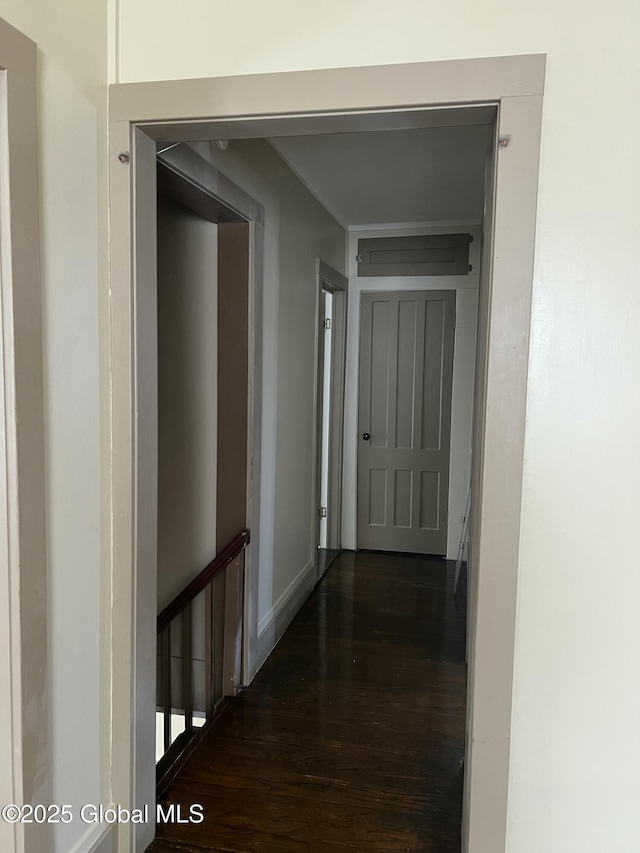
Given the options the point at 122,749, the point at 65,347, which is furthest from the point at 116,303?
the point at 122,749

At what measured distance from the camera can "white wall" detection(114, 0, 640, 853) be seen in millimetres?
1435

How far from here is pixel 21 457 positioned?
1380 millimetres

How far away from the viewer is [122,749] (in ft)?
5.93

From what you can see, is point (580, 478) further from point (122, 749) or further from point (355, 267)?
point (355, 267)

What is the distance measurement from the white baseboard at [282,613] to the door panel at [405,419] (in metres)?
1.13

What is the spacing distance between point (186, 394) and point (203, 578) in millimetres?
843

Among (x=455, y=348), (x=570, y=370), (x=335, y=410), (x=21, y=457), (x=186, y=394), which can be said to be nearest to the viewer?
(x=21, y=457)

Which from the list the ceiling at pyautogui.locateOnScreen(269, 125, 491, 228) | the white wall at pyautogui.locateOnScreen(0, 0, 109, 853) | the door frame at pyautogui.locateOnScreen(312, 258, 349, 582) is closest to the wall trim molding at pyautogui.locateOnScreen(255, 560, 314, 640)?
the door frame at pyautogui.locateOnScreen(312, 258, 349, 582)

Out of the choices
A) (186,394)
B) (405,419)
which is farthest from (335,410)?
(186,394)

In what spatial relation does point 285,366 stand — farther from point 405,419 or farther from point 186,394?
point 405,419

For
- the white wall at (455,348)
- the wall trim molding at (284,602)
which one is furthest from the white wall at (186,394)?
the white wall at (455,348)

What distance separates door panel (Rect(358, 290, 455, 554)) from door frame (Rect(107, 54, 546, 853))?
130 inches

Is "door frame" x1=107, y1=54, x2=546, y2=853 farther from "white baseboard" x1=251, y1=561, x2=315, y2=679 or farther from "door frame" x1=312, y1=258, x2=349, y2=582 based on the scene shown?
"door frame" x1=312, y1=258, x2=349, y2=582

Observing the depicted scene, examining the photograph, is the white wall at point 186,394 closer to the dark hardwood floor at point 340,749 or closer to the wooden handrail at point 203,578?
the wooden handrail at point 203,578
